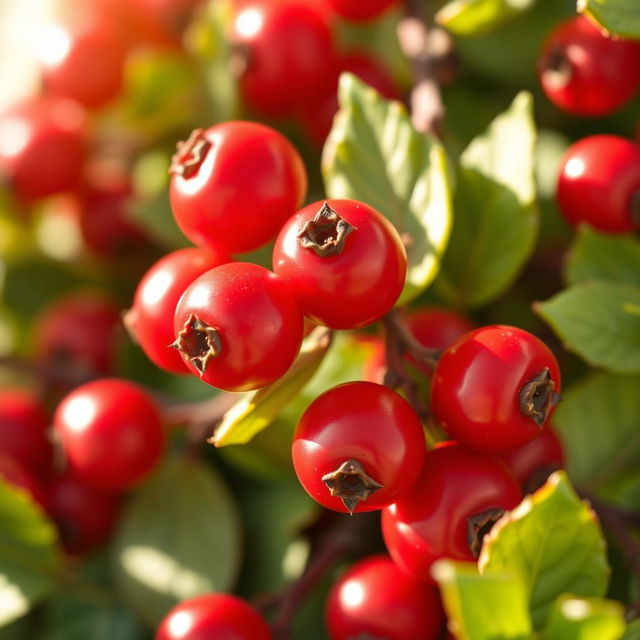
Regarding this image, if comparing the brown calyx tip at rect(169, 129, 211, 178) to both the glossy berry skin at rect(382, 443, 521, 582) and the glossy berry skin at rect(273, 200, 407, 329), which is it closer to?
the glossy berry skin at rect(273, 200, 407, 329)

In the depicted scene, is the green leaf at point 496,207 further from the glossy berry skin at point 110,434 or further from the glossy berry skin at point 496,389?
the glossy berry skin at point 110,434

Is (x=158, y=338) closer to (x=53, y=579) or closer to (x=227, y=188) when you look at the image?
(x=227, y=188)

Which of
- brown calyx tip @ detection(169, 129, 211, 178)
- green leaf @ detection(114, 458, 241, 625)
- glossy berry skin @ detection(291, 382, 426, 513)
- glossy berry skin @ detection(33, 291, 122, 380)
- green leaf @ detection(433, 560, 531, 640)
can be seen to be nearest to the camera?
green leaf @ detection(433, 560, 531, 640)

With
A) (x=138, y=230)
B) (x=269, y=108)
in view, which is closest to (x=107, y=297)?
(x=138, y=230)

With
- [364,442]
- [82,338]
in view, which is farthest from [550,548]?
[82,338]

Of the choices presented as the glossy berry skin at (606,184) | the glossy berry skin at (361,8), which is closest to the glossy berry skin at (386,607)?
the glossy berry skin at (606,184)

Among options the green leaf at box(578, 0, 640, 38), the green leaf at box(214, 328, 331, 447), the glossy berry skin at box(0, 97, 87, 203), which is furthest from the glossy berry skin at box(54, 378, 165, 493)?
the green leaf at box(578, 0, 640, 38)

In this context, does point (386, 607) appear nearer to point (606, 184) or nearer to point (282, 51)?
point (606, 184)
